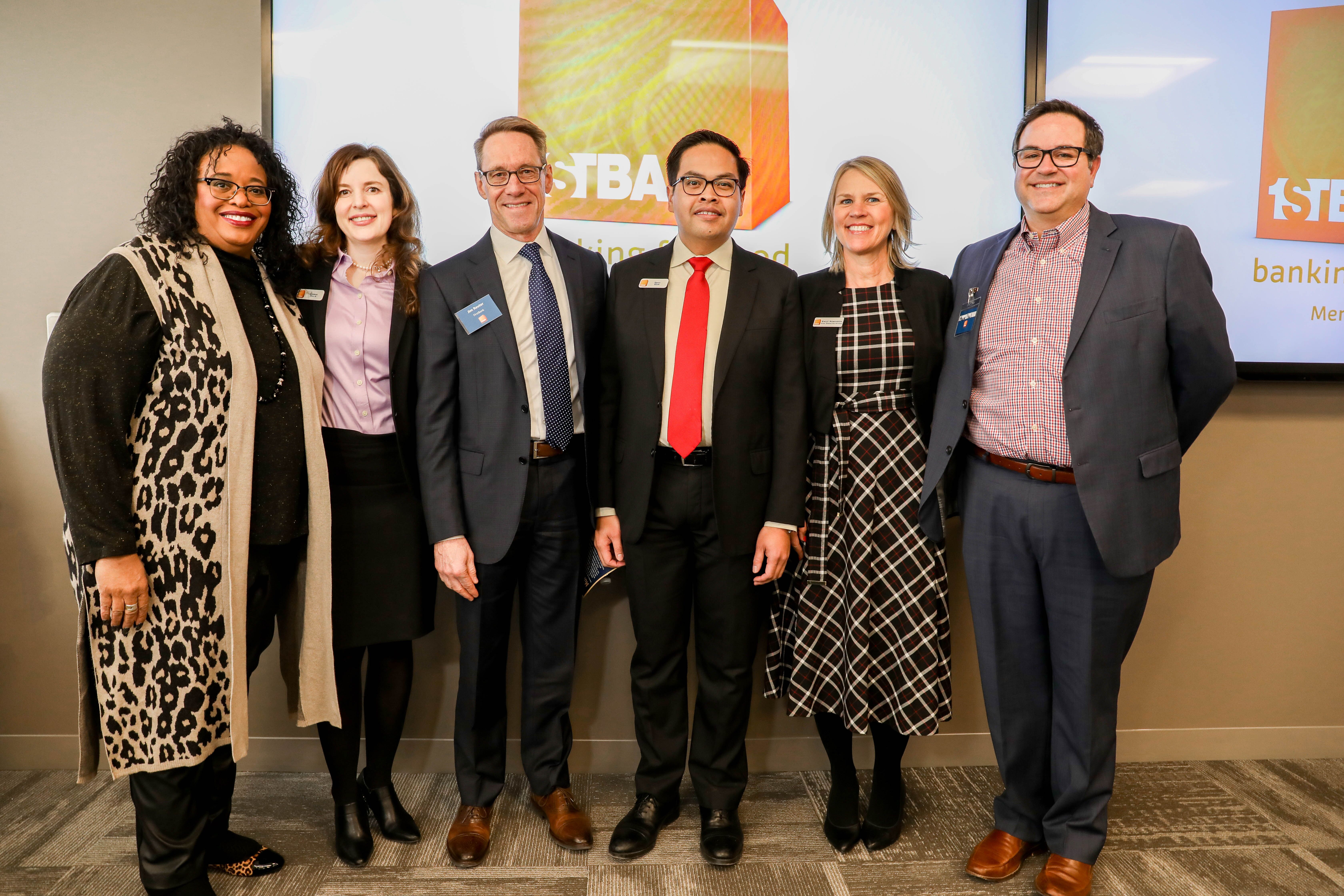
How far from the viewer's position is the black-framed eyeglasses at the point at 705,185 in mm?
2199

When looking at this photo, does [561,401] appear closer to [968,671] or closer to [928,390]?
[928,390]

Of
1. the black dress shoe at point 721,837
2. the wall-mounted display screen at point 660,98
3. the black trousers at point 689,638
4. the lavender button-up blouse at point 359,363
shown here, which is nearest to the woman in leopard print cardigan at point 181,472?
the lavender button-up blouse at point 359,363

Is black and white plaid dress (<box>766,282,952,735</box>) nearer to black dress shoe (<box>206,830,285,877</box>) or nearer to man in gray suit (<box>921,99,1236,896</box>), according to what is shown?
man in gray suit (<box>921,99,1236,896</box>)

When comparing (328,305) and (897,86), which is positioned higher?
(897,86)

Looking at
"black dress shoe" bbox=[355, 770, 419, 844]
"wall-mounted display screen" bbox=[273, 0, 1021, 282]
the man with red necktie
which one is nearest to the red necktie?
the man with red necktie

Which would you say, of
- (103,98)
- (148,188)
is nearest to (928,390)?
(148,188)

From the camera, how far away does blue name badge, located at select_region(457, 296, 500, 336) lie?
2.18m

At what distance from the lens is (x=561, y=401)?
7.43ft

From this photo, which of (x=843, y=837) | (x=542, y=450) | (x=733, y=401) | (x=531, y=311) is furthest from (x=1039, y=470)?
(x=531, y=311)

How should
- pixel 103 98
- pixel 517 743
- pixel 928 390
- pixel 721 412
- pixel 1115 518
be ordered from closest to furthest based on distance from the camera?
1. pixel 1115 518
2. pixel 721 412
3. pixel 928 390
4. pixel 103 98
5. pixel 517 743

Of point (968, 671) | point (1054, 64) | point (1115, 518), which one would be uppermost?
point (1054, 64)

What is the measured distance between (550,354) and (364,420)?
55 centimetres

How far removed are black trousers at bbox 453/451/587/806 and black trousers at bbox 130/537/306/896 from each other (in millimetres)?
540

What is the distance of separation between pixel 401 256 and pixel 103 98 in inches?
53.0
